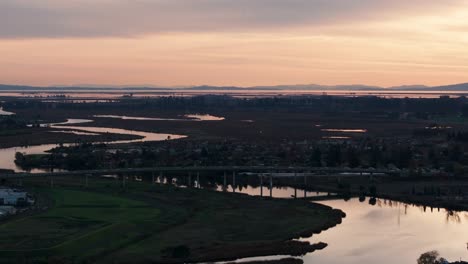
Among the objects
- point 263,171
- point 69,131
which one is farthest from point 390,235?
point 69,131

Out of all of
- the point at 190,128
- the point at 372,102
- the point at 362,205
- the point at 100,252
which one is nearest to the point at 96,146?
the point at 190,128

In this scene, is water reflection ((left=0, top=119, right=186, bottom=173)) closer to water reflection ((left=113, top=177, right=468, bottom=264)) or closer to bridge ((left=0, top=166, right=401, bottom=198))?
bridge ((left=0, top=166, right=401, bottom=198))

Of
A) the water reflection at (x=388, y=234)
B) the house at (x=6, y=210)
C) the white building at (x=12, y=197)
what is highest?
the white building at (x=12, y=197)

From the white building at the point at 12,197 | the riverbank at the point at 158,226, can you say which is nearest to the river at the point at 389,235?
the riverbank at the point at 158,226

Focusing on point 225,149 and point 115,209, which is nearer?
point 115,209

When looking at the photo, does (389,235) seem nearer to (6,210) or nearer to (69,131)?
(6,210)

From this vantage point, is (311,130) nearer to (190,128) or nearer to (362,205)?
(190,128)

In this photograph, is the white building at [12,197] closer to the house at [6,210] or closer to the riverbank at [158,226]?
the house at [6,210]

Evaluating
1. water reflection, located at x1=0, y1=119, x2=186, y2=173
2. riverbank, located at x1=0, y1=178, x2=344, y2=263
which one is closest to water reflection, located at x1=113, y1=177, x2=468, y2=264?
riverbank, located at x1=0, y1=178, x2=344, y2=263
